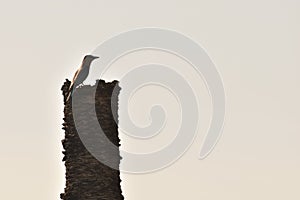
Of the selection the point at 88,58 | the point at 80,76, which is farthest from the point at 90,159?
the point at 88,58

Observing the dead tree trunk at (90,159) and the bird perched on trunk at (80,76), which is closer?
the dead tree trunk at (90,159)

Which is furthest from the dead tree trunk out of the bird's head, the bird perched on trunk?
the bird's head

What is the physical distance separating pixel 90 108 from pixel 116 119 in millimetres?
817

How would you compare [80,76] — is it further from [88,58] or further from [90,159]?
[88,58]

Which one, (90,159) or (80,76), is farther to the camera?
(80,76)

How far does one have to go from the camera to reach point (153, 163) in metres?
23.4

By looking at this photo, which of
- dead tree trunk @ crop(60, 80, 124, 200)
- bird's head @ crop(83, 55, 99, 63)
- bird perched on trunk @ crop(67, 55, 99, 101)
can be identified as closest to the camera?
dead tree trunk @ crop(60, 80, 124, 200)

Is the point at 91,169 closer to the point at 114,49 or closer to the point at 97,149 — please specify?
the point at 97,149

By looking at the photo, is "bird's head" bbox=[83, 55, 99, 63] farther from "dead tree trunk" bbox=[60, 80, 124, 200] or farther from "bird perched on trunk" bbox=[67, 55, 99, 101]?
"dead tree trunk" bbox=[60, 80, 124, 200]

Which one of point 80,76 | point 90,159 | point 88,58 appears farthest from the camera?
point 88,58

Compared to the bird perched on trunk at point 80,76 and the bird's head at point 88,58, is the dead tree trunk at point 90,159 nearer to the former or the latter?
the bird perched on trunk at point 80,76

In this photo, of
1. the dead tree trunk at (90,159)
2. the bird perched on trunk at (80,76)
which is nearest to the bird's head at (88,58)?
the bird perched on trunk at (80,76)

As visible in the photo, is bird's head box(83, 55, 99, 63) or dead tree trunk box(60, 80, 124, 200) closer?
dead tree trunk box(60, 80, 124, 200)

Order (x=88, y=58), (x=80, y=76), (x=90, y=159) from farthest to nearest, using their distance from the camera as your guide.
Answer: (x=88, y=58) → (x=80, y=76) → (x=90, y=159)
